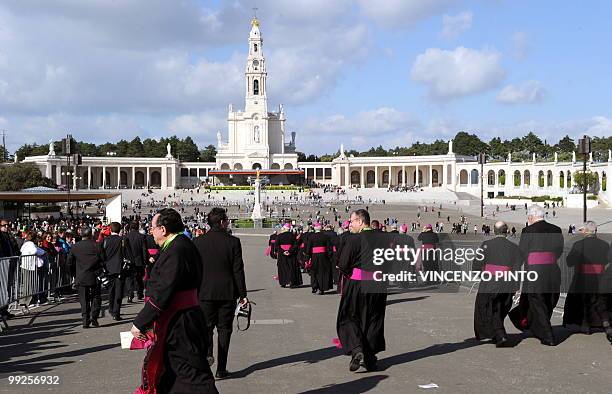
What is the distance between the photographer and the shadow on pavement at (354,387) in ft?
22.6

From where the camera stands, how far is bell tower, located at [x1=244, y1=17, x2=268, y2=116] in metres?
126

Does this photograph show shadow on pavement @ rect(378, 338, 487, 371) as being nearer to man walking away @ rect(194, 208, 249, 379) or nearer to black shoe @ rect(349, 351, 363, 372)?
black shoe @ rect(349, 351, 363, 372)

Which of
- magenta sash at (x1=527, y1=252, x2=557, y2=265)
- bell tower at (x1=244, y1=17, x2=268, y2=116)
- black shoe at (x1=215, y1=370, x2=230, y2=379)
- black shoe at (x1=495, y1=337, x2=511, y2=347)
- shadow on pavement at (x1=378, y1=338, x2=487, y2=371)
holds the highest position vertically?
bell tower at (x1=244, y1=17, x2=268, y2=116)

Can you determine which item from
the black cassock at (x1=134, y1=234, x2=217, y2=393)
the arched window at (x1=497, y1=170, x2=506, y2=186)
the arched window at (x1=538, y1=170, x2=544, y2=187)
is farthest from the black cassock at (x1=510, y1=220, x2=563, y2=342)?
the arched window at (x1=497, y1=170, x2=506, y2=186)

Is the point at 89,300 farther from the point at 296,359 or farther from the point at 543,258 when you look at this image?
the point at 543,258

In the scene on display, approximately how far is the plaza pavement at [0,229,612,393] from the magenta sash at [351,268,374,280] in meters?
1.00

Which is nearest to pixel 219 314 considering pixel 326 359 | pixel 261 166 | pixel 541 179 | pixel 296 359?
pixel 296 359

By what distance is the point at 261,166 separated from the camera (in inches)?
4958

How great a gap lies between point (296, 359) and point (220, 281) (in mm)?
1488

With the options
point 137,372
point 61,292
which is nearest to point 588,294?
point 137,372

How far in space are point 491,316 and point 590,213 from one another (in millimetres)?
58469

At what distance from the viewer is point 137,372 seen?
775 cm

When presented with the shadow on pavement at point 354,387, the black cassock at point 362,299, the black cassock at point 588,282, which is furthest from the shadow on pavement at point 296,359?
the black cassock at point 588,282

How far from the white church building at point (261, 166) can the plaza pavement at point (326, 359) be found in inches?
4035
